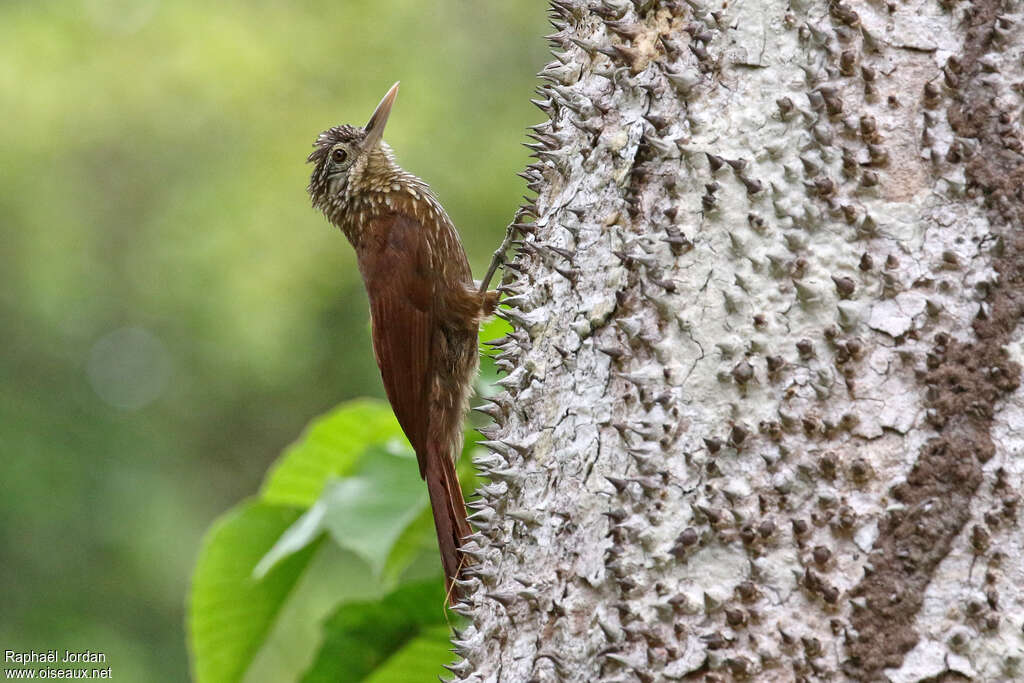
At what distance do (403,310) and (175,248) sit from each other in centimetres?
718

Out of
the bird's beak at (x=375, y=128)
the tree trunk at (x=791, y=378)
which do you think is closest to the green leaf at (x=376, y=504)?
the tree trunk at (x=791, y=378)

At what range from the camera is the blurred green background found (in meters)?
Result: 9.48

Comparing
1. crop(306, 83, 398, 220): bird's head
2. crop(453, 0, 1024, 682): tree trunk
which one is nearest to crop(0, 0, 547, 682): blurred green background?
crop(306, 83, 398, 220): bird's head

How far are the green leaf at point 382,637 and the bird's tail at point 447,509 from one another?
0.23 ft

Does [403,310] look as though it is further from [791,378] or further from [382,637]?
[791,378]

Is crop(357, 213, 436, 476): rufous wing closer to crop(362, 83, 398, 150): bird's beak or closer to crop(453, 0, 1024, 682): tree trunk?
crop(362, 83, 398, 150): bird's beak

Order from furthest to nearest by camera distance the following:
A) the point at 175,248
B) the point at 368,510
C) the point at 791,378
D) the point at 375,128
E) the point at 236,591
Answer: the point at 175,248, the point at 375,128, the point at 236,591, the point at 368,510, the point at 791,378

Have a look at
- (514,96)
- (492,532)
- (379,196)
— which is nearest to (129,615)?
Result: (514,96)

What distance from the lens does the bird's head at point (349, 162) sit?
11.3ft

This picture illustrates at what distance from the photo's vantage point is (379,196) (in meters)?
3.39

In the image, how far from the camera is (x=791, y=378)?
1.43m

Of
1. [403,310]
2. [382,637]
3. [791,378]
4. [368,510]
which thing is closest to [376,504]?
[368,510]

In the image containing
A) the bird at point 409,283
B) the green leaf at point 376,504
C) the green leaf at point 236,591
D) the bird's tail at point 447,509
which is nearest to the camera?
the green leaf at point 376,504

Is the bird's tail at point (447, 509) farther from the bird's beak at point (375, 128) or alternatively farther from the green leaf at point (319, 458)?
the bird's beak at point (375, 128)
